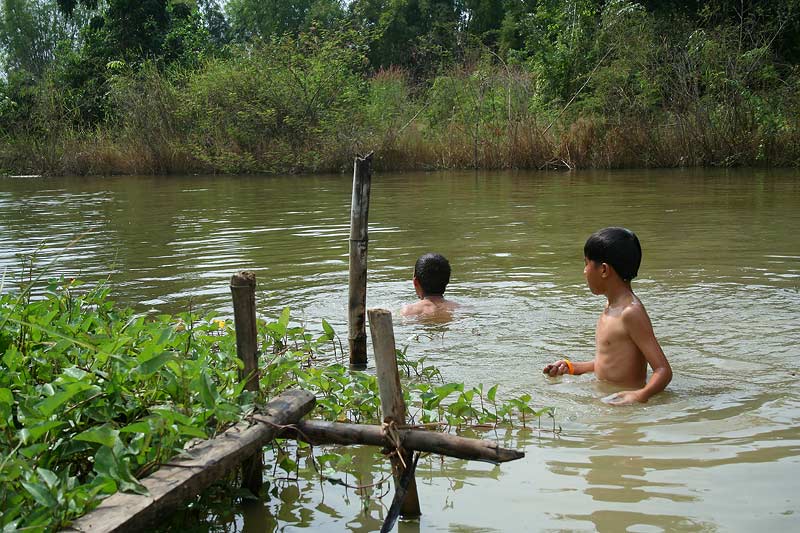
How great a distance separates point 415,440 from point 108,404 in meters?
1.13

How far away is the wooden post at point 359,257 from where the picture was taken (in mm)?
5676

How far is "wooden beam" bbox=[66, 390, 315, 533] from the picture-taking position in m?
2.75

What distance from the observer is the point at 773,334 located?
6781 mm

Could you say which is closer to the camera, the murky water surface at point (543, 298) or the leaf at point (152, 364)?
the leaf at point (152, 364)

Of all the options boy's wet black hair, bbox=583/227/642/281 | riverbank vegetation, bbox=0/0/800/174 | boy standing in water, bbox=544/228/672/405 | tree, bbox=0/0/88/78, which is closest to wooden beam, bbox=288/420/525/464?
boy standing in water, bbox=544/228/672/405

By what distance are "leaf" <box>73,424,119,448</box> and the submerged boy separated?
4.71 m

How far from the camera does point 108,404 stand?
344 cm

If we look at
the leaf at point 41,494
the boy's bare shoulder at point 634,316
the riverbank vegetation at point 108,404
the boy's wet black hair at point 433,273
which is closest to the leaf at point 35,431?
the riverbank vegetation at point 108,404

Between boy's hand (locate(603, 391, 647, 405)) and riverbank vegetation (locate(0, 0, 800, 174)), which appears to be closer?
boy's hand (locate(603, 391, 647, 405))

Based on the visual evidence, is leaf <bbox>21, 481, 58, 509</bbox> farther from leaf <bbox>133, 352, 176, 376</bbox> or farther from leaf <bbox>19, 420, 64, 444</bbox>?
leaf <bbox>133, 352, 176, 376</bbox>

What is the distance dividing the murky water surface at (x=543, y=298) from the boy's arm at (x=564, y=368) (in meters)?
0.10

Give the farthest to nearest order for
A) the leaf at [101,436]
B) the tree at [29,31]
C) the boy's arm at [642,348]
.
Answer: the tree at [29,31]
the boy's arm at [642,348]
the leaf at [101,436]

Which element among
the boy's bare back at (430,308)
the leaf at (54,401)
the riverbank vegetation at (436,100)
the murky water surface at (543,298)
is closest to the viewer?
the leaf at (54,401)

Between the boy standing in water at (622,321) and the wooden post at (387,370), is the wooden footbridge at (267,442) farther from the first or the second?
A: the boy standing in water at (622,321)
